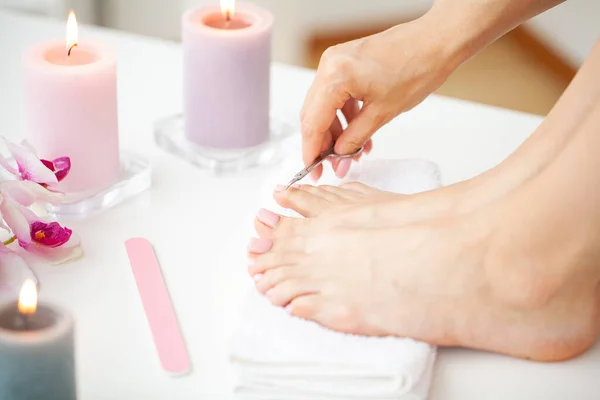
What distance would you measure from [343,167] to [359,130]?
5cm

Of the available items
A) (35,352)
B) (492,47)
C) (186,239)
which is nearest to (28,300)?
(35,352)

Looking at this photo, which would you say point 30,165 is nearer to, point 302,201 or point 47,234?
point 47,234

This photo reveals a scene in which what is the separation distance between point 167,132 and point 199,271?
299 millimetres

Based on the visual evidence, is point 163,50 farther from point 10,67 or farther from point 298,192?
point 298,192

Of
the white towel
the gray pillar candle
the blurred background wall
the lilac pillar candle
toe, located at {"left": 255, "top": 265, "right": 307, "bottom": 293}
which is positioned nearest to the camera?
the gray pillar candle

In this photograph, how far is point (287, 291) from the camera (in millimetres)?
879

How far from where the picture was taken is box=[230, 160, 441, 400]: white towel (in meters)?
0.80

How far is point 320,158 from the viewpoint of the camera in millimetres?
1045

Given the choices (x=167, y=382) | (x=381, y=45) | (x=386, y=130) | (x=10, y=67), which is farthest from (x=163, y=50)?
(x=167, y=382)

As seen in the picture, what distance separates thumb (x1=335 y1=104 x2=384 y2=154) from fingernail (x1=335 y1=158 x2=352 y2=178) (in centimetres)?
1

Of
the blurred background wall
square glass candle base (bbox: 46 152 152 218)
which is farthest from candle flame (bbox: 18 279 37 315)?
the blurred background wall

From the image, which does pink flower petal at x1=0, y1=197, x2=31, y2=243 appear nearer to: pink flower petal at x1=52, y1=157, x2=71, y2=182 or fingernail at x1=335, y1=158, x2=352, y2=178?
pink flower petal at x1=52, y1=157, x2=71, y2=182

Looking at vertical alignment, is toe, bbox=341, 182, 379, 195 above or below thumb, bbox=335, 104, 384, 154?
below

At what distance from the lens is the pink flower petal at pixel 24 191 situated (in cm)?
95
